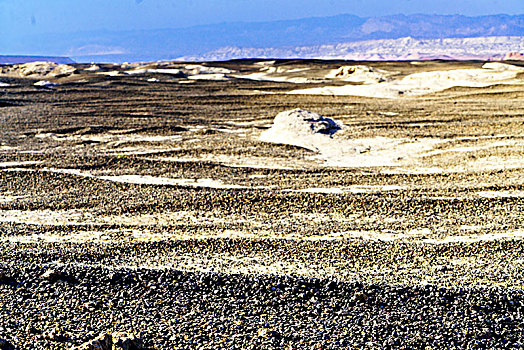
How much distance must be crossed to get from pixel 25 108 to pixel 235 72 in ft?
116

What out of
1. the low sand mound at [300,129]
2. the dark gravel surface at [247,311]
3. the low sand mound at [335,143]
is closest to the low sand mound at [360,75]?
the low sand mound at [300,129]

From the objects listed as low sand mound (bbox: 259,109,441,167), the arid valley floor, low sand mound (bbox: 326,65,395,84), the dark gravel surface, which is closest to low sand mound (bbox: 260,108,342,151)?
low sand mound (bbox: 259,109,441,167)

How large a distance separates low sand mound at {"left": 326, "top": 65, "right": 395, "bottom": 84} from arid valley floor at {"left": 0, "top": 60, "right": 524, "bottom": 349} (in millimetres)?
22289

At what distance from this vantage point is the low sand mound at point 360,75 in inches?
1655

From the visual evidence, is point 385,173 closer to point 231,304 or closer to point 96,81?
point 231,304

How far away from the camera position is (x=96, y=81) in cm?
4284

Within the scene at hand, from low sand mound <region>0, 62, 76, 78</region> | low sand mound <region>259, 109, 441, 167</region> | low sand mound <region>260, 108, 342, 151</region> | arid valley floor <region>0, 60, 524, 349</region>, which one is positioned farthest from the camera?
low sand mound <region>0, 62, 76, 78</region>

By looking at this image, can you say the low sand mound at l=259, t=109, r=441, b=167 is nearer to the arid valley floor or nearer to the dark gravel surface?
the arid valley floor

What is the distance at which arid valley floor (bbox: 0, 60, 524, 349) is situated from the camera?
5.29 metres

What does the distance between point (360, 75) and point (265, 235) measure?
38.1 meters

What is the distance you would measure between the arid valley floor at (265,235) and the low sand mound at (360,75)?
878 inches

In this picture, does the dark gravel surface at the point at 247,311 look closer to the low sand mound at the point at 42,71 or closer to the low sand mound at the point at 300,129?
the low sand mound at the point at 300,129

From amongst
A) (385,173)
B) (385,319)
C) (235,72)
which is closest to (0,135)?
(385,173)

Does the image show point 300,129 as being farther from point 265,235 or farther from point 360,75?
point 360,75
